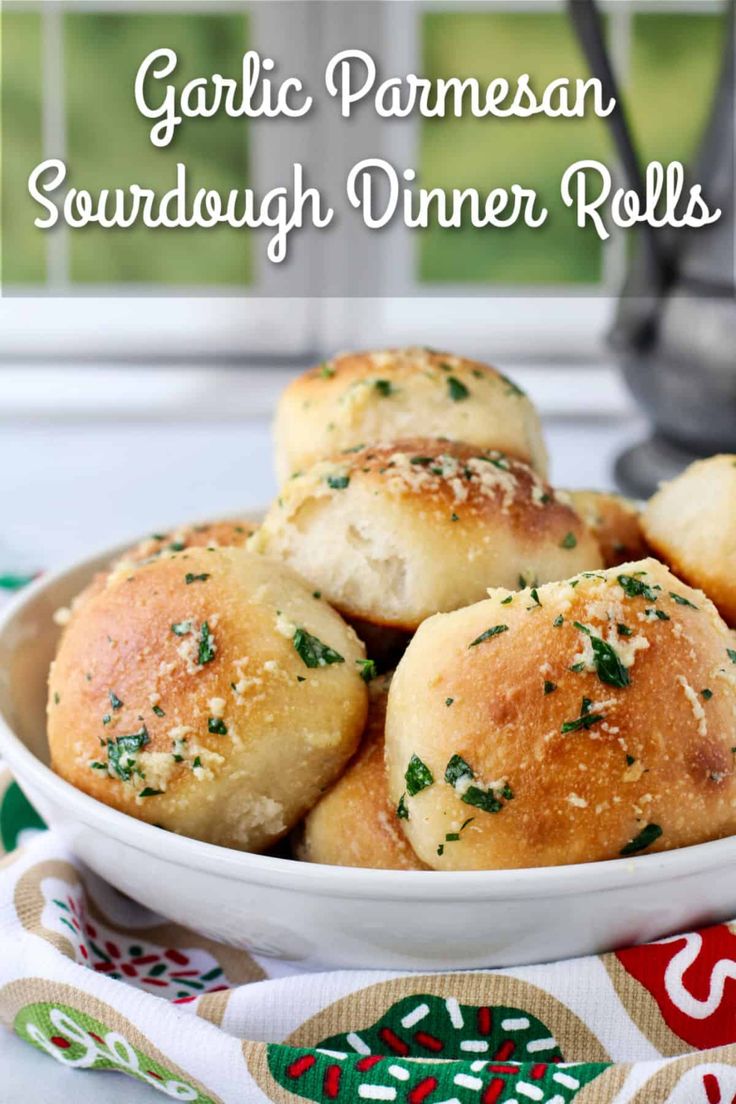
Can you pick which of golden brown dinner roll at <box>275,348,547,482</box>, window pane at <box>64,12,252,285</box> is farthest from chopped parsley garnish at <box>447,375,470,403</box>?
window pane at <box>64,12,252,285</box>

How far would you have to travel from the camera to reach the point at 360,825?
3.22 feet

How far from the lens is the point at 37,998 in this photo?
0.95 m

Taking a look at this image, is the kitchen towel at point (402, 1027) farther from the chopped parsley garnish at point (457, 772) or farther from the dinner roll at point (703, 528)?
the dinner roll at point (703, 528)

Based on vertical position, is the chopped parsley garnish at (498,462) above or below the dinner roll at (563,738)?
above

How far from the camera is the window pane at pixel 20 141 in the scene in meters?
3.32

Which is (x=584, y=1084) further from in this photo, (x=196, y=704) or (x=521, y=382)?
(x=521, y=382)

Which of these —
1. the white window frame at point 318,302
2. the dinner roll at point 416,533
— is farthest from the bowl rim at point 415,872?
the white window frame at point 318,302

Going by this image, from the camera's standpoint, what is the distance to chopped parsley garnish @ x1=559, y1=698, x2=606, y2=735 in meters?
0.91

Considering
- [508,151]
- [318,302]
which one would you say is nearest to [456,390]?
[318,302]

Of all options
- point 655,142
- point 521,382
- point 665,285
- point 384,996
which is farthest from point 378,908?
point 655,142

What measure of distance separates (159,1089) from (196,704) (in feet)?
0.89

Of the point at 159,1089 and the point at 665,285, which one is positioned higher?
the point at 665,285

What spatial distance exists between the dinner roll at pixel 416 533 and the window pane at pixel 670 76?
8.05ft

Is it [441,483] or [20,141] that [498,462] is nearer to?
[441,483]
